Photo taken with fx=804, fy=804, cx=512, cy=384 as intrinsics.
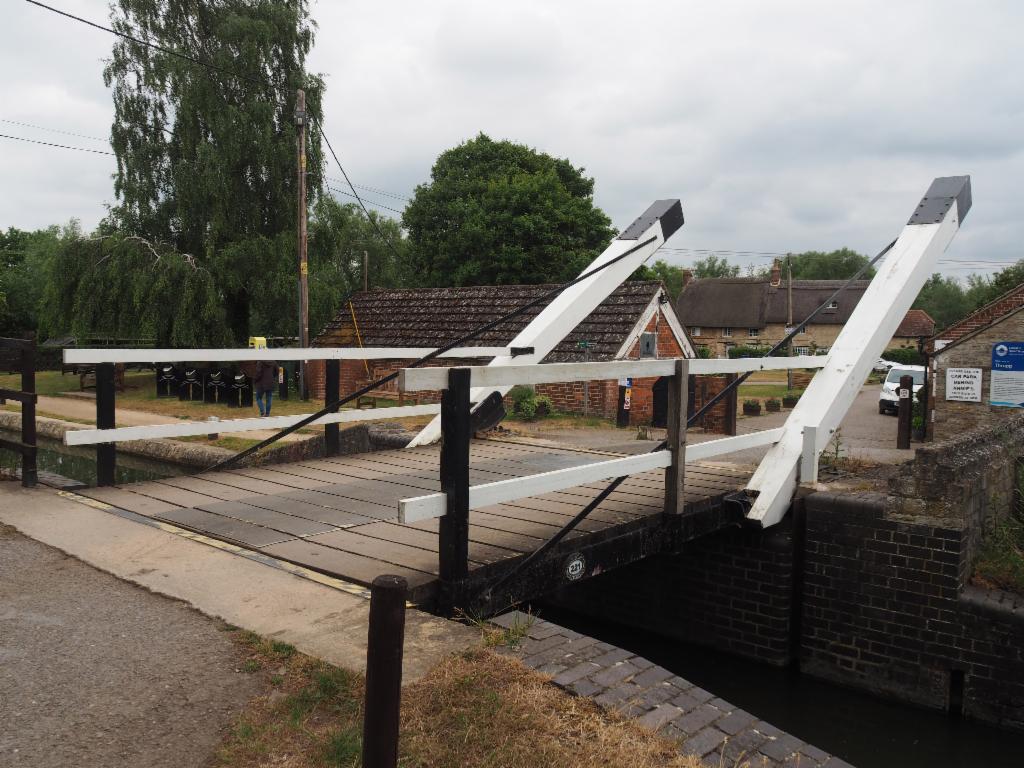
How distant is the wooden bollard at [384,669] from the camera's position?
208 cm

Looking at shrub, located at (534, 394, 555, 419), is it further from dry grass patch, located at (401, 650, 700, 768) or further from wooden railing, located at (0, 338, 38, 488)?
dry grass patch, located at (401, 650, 700, 768)

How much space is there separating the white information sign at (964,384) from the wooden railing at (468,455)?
1290 centimetres

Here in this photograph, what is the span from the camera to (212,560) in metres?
4.36

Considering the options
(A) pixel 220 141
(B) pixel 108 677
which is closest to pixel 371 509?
(B) pixel 108 677

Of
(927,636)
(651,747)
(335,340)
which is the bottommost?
(927,636)

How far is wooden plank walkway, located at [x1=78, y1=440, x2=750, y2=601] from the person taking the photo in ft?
14.7

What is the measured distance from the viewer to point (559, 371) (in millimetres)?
4438

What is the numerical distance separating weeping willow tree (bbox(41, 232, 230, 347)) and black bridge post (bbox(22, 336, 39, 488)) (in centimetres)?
1706

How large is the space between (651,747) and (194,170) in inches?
967

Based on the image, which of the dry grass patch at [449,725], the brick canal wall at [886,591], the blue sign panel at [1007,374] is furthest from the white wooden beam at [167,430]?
the blue sign panel at [1007,374]

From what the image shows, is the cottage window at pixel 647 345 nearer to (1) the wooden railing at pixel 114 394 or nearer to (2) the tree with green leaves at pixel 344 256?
(1) the wooden railing at pixel 114 394

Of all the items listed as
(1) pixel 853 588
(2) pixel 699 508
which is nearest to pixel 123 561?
(2) pixel 699 508

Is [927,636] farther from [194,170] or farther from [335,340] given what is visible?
[194,170]

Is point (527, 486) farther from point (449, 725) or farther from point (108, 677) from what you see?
point (108, 677)
